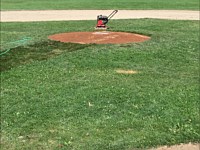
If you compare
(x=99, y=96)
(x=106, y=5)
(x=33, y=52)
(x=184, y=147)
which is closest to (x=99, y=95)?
(x=99, y=96)

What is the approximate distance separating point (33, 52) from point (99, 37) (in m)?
2.59

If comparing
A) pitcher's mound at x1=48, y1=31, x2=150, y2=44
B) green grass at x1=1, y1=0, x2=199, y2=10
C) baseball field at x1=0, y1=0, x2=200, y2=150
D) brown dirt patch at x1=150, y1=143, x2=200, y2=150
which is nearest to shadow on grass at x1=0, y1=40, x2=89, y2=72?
A: baseball field at x1=0, y1=0, x2=200, y2=150

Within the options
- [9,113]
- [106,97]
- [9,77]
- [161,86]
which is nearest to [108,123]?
[106,97]

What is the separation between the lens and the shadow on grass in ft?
31.6

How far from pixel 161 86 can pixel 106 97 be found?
3.97 ft

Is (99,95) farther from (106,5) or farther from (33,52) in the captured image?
(106,5)

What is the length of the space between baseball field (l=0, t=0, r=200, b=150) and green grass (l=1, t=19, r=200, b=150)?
0.04 ft

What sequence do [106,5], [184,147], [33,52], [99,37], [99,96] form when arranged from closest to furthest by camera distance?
[184,147]
[99,96]
[33,52]
[99,37]
[106,5]

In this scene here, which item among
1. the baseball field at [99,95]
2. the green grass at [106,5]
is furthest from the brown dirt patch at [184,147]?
the green grass at [106,5]

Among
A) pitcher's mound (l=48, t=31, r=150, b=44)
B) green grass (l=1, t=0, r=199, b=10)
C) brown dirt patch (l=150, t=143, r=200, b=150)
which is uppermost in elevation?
pitcher's mound (l=48, t=31, r=150, b=44)

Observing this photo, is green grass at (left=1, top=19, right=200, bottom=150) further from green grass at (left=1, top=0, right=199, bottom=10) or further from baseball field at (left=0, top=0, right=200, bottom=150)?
green grass at (left=1, top=0, right=199, bottom=10)

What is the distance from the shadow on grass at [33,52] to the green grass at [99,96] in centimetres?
2

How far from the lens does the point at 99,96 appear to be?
271 inches

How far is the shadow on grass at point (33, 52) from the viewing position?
9.62m
